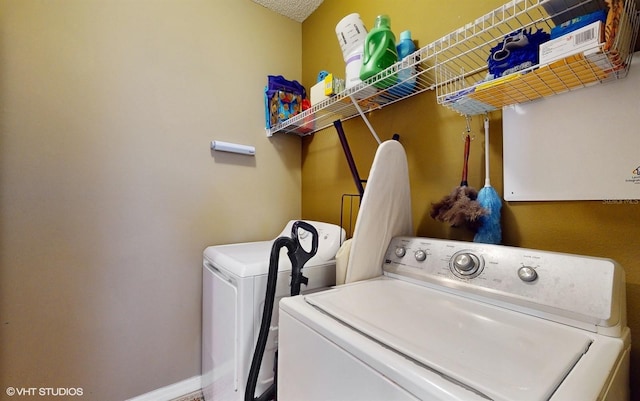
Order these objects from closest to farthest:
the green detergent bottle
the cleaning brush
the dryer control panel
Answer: the dryer control panel, the cleaning brush, the green detergent bottle

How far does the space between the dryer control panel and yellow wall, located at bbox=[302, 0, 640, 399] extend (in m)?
0.25

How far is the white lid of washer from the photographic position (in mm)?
1152

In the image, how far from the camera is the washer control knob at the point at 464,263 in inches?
33.0

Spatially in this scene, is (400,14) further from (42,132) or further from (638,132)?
(42,132)

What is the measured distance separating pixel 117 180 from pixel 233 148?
0.67 metres

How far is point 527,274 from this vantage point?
0.72 metres

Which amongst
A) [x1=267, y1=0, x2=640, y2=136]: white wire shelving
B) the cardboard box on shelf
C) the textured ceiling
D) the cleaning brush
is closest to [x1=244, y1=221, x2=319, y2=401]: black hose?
the cleaning brush

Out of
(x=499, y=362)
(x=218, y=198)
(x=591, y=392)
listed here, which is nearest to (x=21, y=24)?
(x=218, y=198)

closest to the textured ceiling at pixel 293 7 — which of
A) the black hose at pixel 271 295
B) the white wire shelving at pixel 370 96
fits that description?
the white wire shelving at pixel 370 96

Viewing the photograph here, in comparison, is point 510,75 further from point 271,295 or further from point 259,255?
point 259,255

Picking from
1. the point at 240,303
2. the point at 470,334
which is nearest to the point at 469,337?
the point at 470,334

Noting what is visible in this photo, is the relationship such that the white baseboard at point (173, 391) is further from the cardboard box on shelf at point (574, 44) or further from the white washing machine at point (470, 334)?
the cardboard box on shelf at point (574, 44)

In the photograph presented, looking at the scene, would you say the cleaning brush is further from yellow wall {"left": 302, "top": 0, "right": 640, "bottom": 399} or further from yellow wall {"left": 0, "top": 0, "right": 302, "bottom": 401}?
yellow wall {"left": 0, "top": 0, "right": 302, "bottom": 401}

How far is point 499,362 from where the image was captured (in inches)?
18.8
